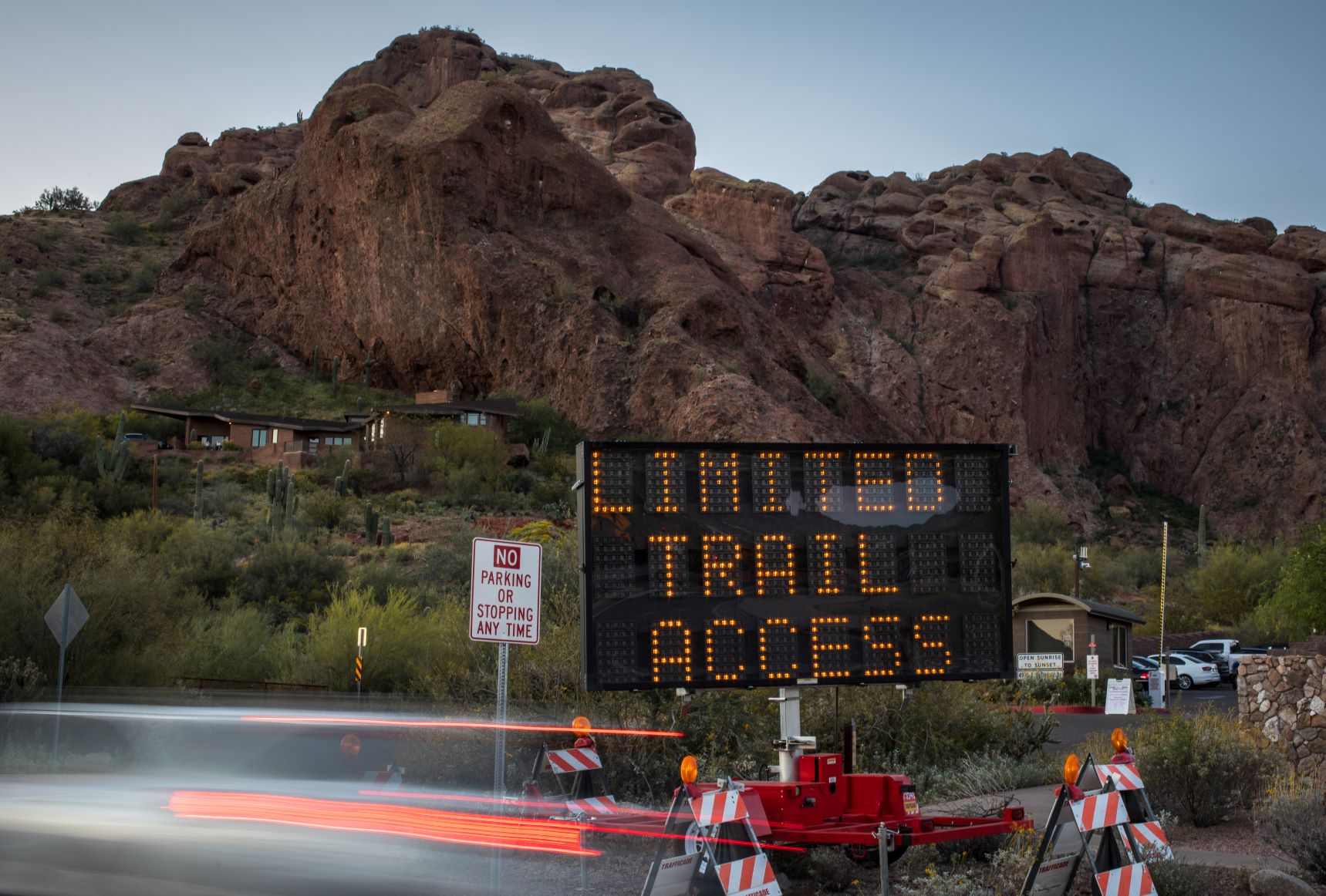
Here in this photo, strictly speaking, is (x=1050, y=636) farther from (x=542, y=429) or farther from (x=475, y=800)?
(x=542, y=429)

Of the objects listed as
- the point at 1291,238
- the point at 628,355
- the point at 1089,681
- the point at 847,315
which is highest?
the point at 1291,238

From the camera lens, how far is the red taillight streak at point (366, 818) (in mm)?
8867

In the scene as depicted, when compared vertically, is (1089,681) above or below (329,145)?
below

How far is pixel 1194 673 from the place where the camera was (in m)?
39.2

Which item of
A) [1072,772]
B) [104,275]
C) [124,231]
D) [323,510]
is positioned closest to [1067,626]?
[323,510]

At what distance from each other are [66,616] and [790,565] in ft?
41.0

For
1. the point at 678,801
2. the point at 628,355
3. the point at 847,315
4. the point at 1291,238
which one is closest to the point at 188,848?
the point at 678,801

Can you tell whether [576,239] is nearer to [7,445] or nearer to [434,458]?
[434,458]

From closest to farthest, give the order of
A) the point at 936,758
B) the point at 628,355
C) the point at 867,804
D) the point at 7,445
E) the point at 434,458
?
the point at 867,804
the point at 936,758
the point at 7,445
the point at 434,458
the point at 628,355

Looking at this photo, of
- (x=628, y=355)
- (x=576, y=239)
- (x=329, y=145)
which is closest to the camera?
(x=628, y=355)

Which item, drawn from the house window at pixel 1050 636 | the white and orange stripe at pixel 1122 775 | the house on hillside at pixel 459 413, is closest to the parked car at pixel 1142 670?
the house window at pixel 1050 636

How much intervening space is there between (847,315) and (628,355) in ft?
82.4

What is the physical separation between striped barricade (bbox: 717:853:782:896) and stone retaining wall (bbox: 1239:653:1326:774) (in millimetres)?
8012

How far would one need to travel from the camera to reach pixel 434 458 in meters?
60.3
